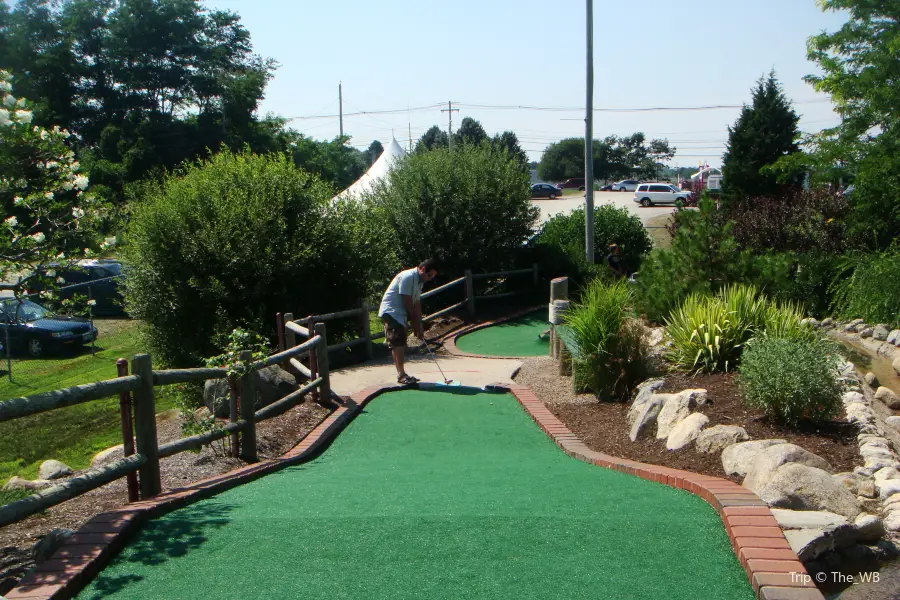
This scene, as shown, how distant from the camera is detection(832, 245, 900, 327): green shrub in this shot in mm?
12133

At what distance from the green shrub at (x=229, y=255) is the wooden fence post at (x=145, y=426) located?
7.49 m

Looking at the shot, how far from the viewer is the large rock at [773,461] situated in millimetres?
5434

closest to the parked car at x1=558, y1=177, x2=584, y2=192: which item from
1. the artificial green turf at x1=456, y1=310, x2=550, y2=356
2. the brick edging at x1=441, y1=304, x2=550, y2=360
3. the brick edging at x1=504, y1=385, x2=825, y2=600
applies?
the brick edging at x1=441, y1=304, x2=550, y2=360

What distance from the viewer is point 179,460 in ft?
23.6

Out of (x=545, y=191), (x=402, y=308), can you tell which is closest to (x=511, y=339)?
(x=402, y=308)

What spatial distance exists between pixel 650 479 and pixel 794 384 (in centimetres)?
162

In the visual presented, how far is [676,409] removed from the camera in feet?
24.5

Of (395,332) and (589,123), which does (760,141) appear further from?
(395,332)

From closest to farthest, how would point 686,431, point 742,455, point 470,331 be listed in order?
point 742,455 < point 686,431 < point 470,331

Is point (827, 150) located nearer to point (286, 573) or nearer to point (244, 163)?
point (244, 163)

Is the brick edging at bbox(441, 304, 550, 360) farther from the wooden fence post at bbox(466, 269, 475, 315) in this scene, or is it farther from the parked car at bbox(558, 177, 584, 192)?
the parked car at bbox(558, 177, 584, 192)

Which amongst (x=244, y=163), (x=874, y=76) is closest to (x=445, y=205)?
(x=244, y=163)

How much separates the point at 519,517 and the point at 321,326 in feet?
19.6

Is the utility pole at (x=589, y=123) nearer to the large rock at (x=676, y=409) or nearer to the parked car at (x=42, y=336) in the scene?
the parked car at (x=42, y=336)
